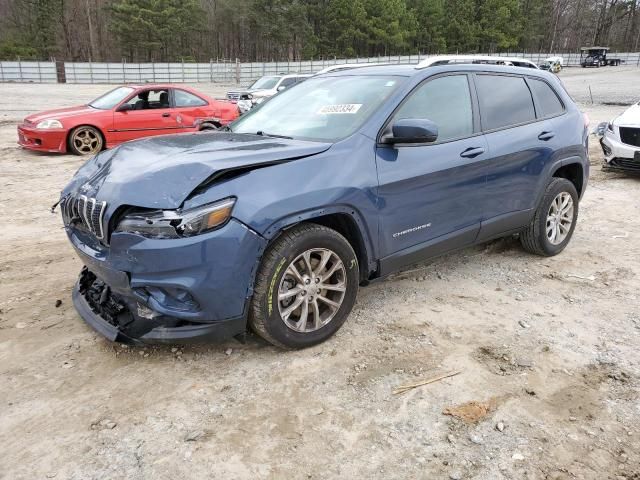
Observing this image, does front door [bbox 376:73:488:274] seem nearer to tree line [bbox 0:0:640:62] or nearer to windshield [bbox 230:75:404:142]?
windshield [bbox 230:75:404:142]

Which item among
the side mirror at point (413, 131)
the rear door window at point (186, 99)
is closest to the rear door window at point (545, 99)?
the side mirror at point (413, 131)

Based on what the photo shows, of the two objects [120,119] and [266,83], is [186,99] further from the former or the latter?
[266,83]

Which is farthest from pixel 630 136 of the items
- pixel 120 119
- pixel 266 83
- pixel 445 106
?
pixel 266 83

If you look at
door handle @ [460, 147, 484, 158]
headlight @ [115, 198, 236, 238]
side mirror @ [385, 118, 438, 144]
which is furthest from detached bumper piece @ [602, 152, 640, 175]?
headlight @ [115, 198, 236, 238]

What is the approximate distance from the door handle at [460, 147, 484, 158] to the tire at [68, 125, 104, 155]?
28.0ft

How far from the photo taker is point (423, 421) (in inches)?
105

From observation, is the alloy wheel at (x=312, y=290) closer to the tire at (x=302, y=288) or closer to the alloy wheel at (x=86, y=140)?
the tire at (x=302, y=288)

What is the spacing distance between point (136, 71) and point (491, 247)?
45698 millimetres

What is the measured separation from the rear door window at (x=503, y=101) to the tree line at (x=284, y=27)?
68469 millimetres

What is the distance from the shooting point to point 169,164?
298 cm

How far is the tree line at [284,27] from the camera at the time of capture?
65.9 m

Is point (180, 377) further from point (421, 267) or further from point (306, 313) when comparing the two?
point (421, 267)

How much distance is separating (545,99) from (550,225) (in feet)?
3.83

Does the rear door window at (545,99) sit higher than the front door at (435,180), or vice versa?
the rear door window at (545,99)
